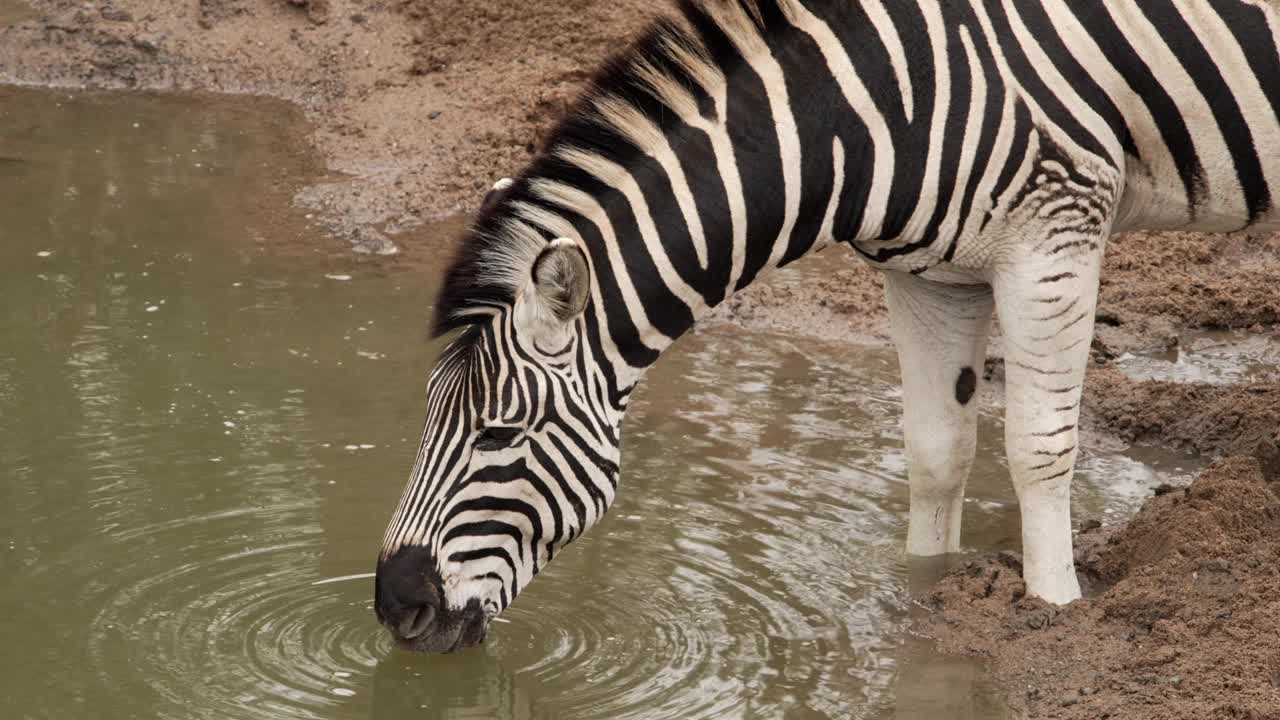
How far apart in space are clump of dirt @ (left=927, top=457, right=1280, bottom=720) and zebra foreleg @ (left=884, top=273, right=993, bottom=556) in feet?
1.30

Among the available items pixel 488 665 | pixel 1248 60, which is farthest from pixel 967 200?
pixel 488 665

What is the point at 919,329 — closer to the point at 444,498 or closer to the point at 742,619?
the point at 742,619

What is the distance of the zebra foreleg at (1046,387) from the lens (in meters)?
5.52

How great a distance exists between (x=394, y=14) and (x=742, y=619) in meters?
8.20

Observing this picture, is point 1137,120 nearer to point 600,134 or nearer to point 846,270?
point 600,134

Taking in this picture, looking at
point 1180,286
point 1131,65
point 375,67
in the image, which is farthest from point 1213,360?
point 375,67

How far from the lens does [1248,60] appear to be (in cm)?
565

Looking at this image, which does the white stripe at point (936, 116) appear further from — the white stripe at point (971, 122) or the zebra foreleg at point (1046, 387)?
the zebra foreleg at point (1046, 387)

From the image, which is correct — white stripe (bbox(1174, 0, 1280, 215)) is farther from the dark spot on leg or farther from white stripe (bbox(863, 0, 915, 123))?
the dark spot on leg

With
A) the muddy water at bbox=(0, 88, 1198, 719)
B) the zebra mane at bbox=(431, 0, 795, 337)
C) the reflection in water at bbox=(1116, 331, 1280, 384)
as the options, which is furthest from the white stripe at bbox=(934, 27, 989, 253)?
the reflection in water at bbox=(1116, 331, 1280, 384)

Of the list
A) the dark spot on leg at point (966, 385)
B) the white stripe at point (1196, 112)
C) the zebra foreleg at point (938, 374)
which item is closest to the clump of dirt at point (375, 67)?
the zebra foreleg at point (938, 374)

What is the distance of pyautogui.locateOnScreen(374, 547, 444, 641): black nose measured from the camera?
5.12 m

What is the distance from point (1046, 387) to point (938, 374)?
654 mm

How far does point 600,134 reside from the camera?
5273mm
